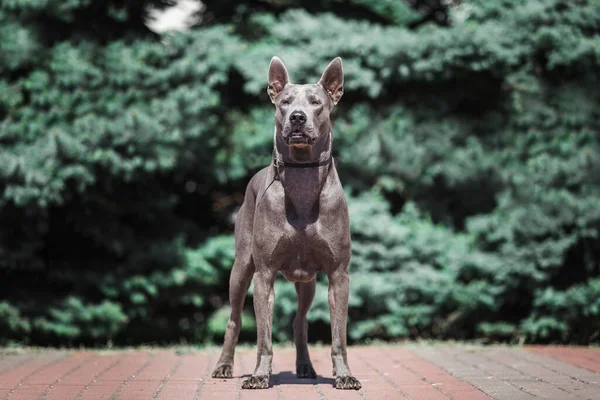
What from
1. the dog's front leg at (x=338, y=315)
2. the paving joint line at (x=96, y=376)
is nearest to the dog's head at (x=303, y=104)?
Answer: the dog's front leg at (x=338, y=315)

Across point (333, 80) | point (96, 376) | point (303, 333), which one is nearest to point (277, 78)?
point (333, 80)

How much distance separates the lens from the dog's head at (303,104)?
5.04 m

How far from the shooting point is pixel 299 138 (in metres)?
5.06

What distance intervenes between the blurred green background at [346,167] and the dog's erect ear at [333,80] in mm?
5356

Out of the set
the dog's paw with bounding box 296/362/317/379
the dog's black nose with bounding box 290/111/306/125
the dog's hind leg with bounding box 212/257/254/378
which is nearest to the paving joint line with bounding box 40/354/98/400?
the dog's hind leg with bounding box 212/257/254/378

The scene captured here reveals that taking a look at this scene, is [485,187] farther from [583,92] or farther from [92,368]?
[92,368]

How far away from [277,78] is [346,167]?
20.1 ft

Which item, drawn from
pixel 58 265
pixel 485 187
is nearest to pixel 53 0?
pixel 58 265

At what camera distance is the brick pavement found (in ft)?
16.7

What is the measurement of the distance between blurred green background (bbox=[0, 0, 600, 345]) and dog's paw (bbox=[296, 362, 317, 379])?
176 inches

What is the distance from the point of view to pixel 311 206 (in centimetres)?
536

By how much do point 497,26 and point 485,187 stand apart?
2589 mm

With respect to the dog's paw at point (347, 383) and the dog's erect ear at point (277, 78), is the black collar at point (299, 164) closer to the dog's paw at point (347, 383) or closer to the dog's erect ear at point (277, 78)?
the dog's erect ear at point (277, 78)

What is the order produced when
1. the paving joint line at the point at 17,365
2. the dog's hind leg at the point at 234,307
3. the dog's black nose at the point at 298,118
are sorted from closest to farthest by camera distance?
the dog's black nose at the point at 298,118 → the dog's hind leg at the point at 234,307 → the paving joint line at the point at 17,365
